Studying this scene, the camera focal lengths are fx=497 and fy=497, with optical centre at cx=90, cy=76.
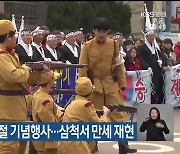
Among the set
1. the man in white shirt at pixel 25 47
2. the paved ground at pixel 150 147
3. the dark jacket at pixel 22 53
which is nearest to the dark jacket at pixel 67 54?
the man in white shirt at pixel 25 47

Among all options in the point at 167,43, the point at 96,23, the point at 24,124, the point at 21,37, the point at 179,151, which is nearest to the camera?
the point at 24,124

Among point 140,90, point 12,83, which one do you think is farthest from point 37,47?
point 12,83

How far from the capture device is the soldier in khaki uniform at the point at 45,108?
5234 mm

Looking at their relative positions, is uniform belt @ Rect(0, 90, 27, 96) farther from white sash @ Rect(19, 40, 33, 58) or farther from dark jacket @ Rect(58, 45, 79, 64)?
dark jacket @ Rect(58, 45, 79, 64)

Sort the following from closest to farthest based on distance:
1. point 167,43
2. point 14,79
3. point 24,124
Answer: point 24,124, point 14,79, point 167,43

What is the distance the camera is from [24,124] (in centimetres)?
445

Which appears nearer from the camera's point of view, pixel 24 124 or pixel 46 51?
pixel 24 124

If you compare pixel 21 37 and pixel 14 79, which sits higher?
pixel 21 37

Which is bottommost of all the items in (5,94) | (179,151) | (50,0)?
(179,151)

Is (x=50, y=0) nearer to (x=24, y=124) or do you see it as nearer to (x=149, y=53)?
(x=24, y=124)

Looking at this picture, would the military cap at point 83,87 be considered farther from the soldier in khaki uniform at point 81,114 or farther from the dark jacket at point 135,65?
the dark jacket at point 135,65

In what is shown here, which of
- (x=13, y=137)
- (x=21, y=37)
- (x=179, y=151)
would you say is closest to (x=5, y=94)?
(x=13, y=137)

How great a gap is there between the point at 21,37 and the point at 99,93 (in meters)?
2.79

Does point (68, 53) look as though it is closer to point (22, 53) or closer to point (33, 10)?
point (22, 53)
